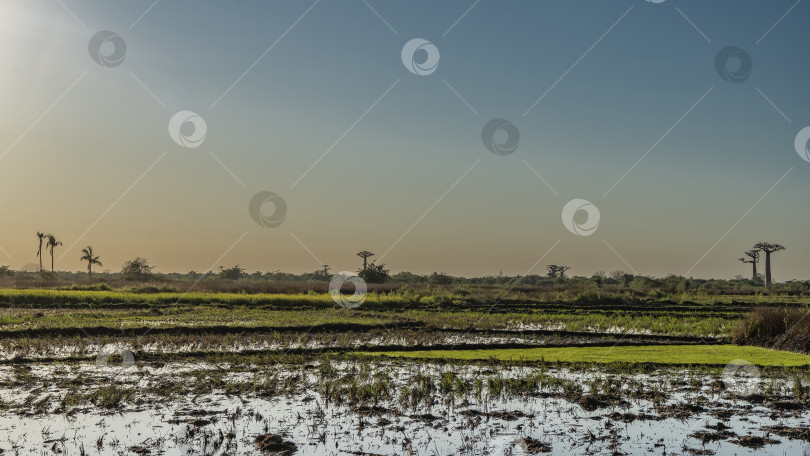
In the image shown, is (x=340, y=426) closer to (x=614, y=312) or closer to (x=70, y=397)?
(x=70, y=397)

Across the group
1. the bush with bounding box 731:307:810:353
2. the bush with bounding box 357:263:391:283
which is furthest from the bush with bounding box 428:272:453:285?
the bush with bounding box 731:307:810:353

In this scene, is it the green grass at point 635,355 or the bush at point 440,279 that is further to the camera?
the bush at point 440,279

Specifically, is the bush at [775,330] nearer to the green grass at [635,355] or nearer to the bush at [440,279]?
the green grass at [635,355]

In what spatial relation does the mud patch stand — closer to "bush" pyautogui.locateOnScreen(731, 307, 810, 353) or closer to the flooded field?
the flooded field

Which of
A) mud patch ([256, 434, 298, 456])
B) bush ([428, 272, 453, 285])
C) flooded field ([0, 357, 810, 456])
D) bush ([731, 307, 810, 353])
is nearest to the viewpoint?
mud patch ([256, 434, 298, 456])

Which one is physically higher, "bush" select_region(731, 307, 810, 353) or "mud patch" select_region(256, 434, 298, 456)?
"bush" select_region(731, 307, 810, 353)

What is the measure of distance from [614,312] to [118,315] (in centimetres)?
2539

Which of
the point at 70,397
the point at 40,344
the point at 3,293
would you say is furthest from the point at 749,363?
the point at 3,293

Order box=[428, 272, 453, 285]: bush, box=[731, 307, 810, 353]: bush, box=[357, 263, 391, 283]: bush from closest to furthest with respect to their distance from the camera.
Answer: box=[731, 307, 810, 353]: bush
box=[357, 263, 391, 283]: bush
box=[428, 272, 453, 285]: bush

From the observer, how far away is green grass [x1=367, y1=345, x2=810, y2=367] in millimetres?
16219

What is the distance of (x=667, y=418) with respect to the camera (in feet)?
32.4

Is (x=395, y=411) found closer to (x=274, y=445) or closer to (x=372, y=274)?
(x=274, y=445)

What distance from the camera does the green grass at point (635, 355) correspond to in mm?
16219

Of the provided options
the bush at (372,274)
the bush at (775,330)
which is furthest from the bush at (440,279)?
the bush at (775,330)
